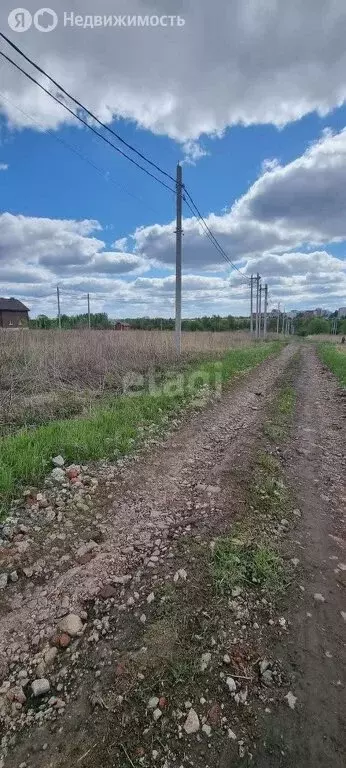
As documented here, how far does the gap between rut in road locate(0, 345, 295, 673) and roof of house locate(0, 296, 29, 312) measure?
6817cm

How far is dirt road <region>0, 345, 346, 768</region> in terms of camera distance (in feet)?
5.07

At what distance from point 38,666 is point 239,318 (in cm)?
8433

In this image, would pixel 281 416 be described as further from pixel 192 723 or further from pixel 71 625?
pixel 192 723

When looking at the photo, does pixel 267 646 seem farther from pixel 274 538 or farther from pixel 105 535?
pixel 105 535

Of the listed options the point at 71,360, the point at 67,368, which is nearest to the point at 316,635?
the point at 67,368

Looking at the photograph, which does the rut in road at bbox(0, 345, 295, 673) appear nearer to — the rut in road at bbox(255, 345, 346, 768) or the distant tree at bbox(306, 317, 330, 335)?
the rut in road at bbox(255, 345, 346, 768)

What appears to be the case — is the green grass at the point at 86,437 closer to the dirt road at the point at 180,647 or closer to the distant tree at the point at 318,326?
the dirt road at the point at 180,647

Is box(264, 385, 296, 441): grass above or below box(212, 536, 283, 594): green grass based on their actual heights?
above

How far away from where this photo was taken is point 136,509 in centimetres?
345

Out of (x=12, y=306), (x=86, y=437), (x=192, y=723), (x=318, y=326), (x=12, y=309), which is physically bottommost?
(x=192, y=723)

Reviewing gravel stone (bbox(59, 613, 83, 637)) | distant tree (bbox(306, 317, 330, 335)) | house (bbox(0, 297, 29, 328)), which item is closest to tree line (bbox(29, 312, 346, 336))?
distant tree (bbox(306, 317, 330, 335))

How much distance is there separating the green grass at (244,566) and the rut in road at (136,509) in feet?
1.70

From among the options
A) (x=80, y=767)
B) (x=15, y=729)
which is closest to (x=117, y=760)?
(x=80, y=767)

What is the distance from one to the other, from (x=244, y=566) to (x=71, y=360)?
9.07m
